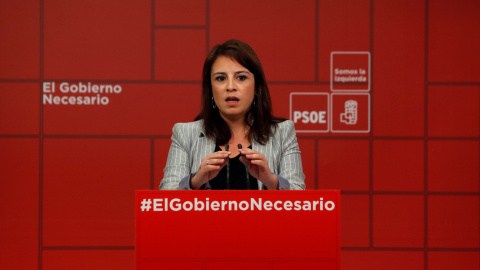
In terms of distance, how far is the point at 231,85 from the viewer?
53.0 inches

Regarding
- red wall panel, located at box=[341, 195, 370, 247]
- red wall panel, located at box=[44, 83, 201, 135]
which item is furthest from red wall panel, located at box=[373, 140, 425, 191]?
red wall panel, located at box=[44, 83, 201, 135]

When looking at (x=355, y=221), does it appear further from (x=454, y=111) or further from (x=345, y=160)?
(x=454, y=111)

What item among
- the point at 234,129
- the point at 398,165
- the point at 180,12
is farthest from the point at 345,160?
the point at 234,129

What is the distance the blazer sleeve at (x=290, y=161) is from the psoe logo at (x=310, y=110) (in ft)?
3.78

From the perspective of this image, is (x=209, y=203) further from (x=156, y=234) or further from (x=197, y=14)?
(x=197, y=14)

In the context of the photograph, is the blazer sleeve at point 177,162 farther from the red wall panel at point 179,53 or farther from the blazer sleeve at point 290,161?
the red wall panel at point 179,53

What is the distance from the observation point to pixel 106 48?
2.61 meters

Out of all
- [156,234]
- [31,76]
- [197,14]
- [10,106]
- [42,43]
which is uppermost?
[197,14]

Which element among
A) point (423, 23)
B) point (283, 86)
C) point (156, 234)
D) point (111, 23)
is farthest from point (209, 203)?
point (423, 23)

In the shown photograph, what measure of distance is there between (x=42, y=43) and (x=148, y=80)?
0.61 metres

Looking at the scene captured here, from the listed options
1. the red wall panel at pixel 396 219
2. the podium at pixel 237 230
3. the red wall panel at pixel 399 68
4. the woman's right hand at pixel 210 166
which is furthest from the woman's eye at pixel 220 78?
the red wall panel at pixel 396 219

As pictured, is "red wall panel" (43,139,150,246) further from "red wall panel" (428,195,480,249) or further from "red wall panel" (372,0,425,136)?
"red wall panel" (428,195,480,249)

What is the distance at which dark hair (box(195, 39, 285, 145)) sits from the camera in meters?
1.39

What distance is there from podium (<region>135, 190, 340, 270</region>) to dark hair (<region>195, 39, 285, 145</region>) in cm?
51
